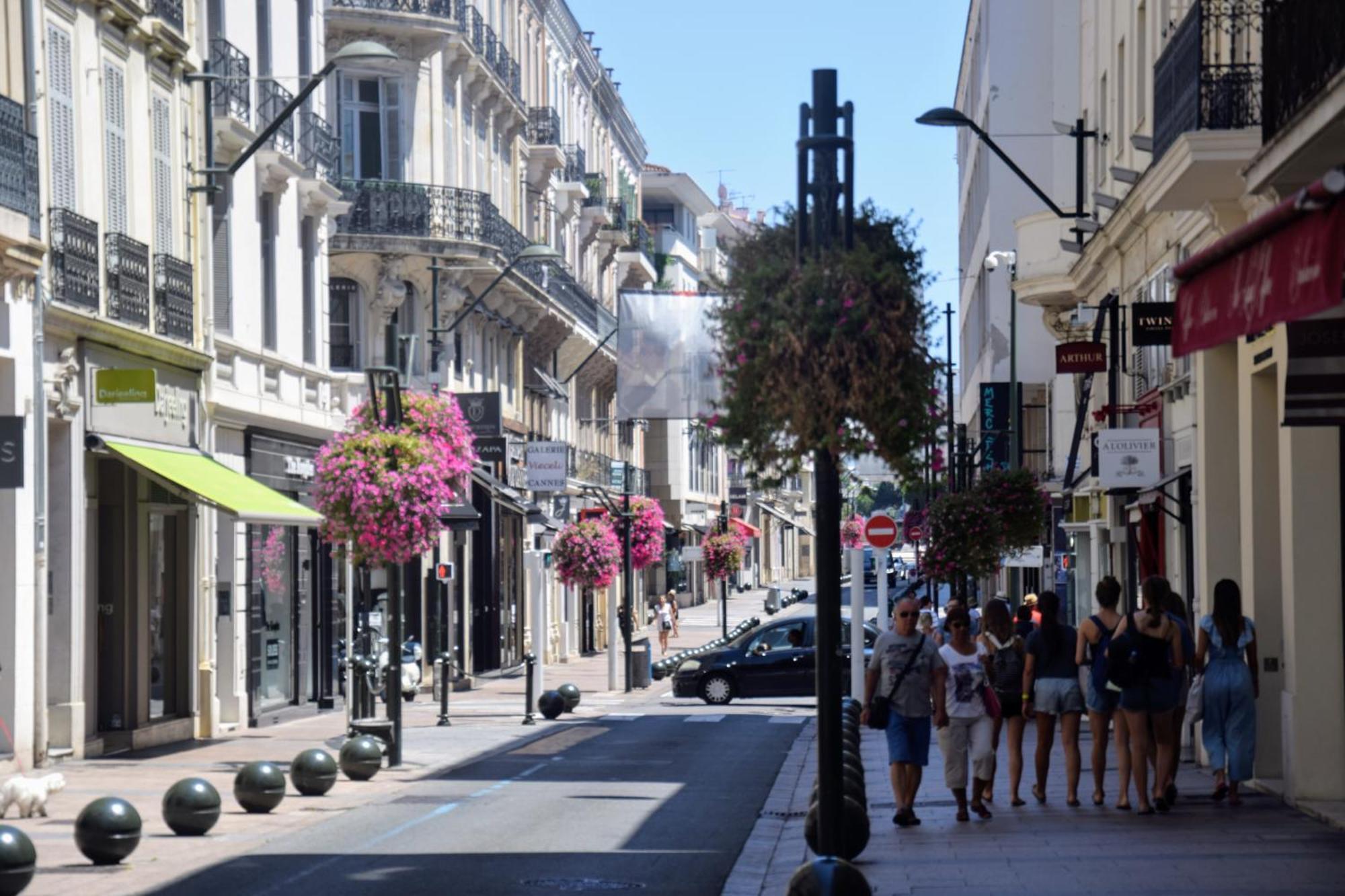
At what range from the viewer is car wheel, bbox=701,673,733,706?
125 ft

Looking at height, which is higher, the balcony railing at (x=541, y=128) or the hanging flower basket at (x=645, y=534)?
the balcony railing at (x=541, y=128)

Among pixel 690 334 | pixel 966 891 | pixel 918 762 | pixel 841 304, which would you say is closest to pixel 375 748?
pixel 690 334

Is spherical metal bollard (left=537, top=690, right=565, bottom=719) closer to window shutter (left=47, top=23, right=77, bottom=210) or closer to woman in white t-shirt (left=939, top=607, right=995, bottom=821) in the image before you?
window shutter (left=47, top=23, right=77, bottom=210)

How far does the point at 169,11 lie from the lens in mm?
27109

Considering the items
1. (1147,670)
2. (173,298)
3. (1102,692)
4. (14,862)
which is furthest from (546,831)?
(173,298)

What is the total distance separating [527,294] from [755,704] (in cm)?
1577

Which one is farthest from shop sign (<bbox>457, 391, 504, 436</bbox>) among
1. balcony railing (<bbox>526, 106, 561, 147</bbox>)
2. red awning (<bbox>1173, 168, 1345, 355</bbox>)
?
red awning (<bbox>1173, 168, 1345, 355</bbox>)

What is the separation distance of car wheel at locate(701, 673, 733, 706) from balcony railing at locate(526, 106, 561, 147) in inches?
803

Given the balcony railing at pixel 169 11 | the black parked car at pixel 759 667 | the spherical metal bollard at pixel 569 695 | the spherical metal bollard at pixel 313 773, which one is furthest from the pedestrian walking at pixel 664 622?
the spherical metal bollard at pixel 313 773

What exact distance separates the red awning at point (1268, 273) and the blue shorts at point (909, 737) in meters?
7.01

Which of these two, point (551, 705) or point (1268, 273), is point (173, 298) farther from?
point (1268, 273)

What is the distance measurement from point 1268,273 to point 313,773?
1279 centimetres

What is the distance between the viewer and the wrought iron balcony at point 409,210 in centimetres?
4131

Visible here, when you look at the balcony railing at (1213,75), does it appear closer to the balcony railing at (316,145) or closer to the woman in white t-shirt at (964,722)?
the woman in white t-shirt at (964,722)
